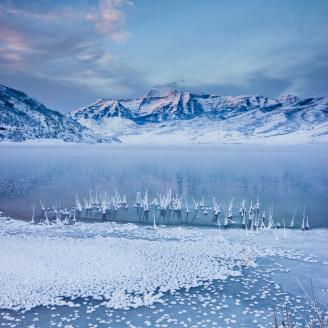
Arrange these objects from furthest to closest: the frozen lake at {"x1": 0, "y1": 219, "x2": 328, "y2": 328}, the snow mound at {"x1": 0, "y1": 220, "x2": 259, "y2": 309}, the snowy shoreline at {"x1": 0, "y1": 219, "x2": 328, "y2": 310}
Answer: the snowy shoreline at {"x1": 0, "y1": 219, "x2": 328, "y2": 310} < the snow mound at {"x1": 0, "y1": 220, "x2": 259, "y2": 309} < the frozen lake at {"x1": 0, "y1": 219, "x2": 328, "y2": 328}

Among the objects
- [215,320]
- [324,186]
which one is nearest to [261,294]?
[215,320]

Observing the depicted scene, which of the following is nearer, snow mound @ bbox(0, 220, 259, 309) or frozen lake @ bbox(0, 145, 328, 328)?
frozen lake @ bbox(0, 145, 328, 328)

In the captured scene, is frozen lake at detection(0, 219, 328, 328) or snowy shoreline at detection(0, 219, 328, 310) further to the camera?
snowy shoreline at detection(0, 219, 328, 310)

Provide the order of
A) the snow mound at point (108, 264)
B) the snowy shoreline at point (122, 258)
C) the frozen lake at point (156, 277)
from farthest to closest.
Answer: the snowy shoreline at point (122, 258) < the snow mound at point (108, 264) < the frozen lake at point (156, 277)

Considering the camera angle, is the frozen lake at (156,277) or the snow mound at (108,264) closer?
the frozen lake at (156,277)

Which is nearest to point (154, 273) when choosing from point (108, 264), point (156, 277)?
point (156, 277)

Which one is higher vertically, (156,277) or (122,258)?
(122,258)

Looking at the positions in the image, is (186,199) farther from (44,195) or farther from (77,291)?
(77,291)

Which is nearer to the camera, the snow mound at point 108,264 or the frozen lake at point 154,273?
the frozen lake at point 154,273

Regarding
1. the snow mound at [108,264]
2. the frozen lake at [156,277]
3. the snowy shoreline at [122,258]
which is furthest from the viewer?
the snowy shoreline at [122,258]

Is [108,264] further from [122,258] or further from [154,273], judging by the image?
[154,273]

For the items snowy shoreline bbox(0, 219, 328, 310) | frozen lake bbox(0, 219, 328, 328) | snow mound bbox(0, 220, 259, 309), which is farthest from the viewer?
snowy shoreline bbox(0, 219, 328, 310)
